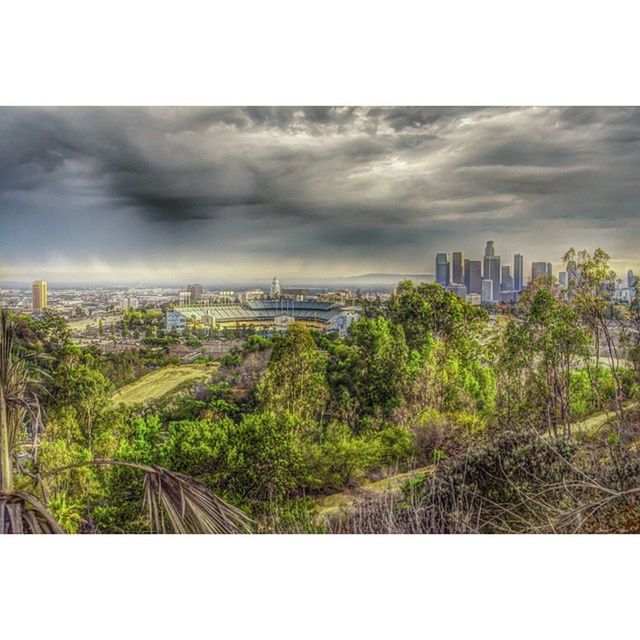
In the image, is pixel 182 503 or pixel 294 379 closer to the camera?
pixel 182 503

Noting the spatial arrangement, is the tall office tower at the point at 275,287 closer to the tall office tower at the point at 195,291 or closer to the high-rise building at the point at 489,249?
the tall office tower at the point at 195,291

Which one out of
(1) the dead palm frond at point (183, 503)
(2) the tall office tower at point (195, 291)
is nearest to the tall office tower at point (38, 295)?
(2) the tall office tower at point (195, 291)

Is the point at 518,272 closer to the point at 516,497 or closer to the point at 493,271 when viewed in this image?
the point at 493,271

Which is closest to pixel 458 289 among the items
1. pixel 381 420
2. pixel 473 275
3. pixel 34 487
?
pixel 473 275

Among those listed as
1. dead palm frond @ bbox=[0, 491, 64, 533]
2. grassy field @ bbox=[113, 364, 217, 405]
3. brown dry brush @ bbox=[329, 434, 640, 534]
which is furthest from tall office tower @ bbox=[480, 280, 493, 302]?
dead palm frond @ bbox=[0, 491, 64, 533]

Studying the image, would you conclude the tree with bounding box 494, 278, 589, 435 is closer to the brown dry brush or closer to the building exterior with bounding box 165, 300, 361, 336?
the brown dry brush

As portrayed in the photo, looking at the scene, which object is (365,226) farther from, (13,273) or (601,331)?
(13,273)
